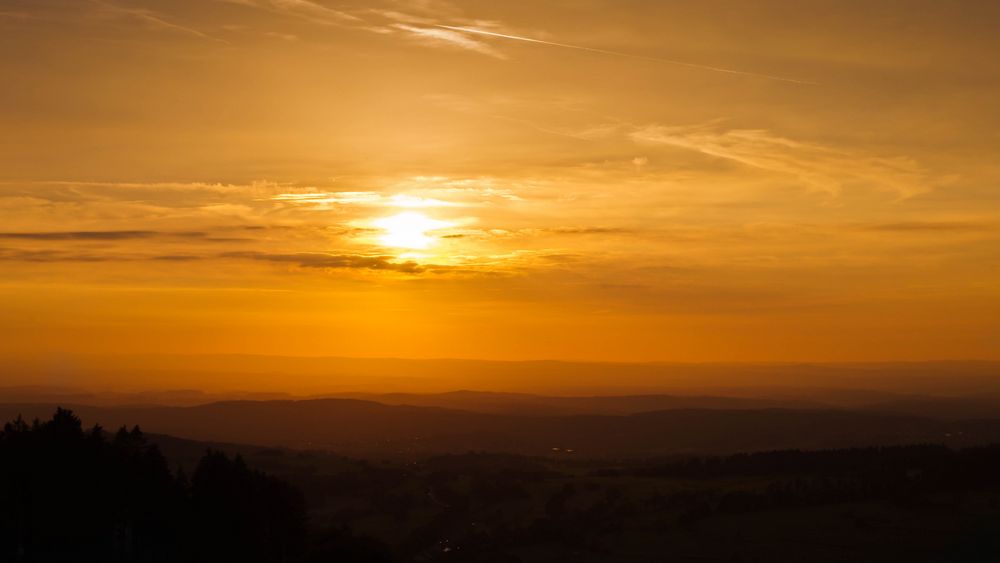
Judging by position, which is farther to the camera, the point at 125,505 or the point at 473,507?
the point at 473,507

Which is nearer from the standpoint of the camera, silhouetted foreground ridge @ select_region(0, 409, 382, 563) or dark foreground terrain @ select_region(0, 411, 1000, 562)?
silhouetted foreground ridge @ select_region(0, 409, 382, 563)

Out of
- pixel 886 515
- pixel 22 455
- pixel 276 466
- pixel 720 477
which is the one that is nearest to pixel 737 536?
pixel 886 515

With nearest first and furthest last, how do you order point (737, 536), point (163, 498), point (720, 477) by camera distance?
point (163, 498) → point (737, 536) → point (720, 477)

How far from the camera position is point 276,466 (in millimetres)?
169875

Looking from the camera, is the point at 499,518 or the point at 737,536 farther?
the point at 499,518

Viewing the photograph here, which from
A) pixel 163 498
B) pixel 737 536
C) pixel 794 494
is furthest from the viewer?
pixel 794 494

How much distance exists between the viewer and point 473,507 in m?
144

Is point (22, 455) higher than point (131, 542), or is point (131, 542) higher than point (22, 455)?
point (22, 455)

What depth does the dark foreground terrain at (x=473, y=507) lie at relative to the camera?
6619 centimetres

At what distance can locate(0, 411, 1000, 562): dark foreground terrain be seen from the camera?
6619 cm

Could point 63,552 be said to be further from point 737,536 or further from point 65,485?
point 737,536

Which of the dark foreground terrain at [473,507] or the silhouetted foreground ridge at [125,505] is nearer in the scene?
the silhouetted foreground ridge at [125,505]

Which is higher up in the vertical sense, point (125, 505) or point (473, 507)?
point (125, 505)

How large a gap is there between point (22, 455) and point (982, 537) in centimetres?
8188
